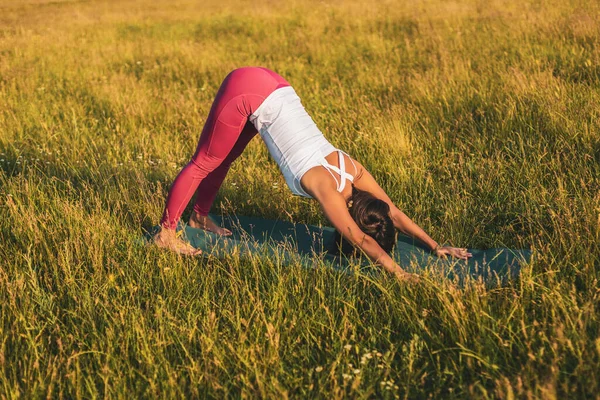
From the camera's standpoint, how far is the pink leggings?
146 inches

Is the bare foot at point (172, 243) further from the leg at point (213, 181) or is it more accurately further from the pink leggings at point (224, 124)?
the leg at point (213, 181)

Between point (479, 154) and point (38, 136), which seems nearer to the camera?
point (479, 154)

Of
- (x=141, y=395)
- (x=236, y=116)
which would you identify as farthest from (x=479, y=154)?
(x=141, y=395)

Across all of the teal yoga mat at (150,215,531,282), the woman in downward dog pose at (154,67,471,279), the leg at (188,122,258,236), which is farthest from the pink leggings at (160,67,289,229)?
the teal yoga mat at (150,215,531,282)

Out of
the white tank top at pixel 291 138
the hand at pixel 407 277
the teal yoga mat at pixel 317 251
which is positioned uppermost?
the white tank top at pixel 291 138

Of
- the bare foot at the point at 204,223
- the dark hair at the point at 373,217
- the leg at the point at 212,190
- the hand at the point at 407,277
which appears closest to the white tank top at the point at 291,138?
the dark hair at the point at 373,217

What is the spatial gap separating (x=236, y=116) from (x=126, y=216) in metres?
1.19

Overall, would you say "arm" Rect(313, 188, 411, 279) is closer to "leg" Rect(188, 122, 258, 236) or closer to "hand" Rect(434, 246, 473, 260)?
"hand" Rect(434, 246, 473, 260)

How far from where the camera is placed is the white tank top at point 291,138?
3535 millimetres

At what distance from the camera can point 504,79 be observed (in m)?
6.35

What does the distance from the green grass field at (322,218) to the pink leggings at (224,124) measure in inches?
16.2

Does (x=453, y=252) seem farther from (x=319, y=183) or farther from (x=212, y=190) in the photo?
(x=212, y=190)

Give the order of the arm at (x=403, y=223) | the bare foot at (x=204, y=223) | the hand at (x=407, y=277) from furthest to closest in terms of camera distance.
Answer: the bare foot at (x=204, y=223) < the arm at (x=403, y=223) < the hand at (x=407, y=277)

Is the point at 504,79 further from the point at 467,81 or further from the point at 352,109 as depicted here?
the point at 352,109
